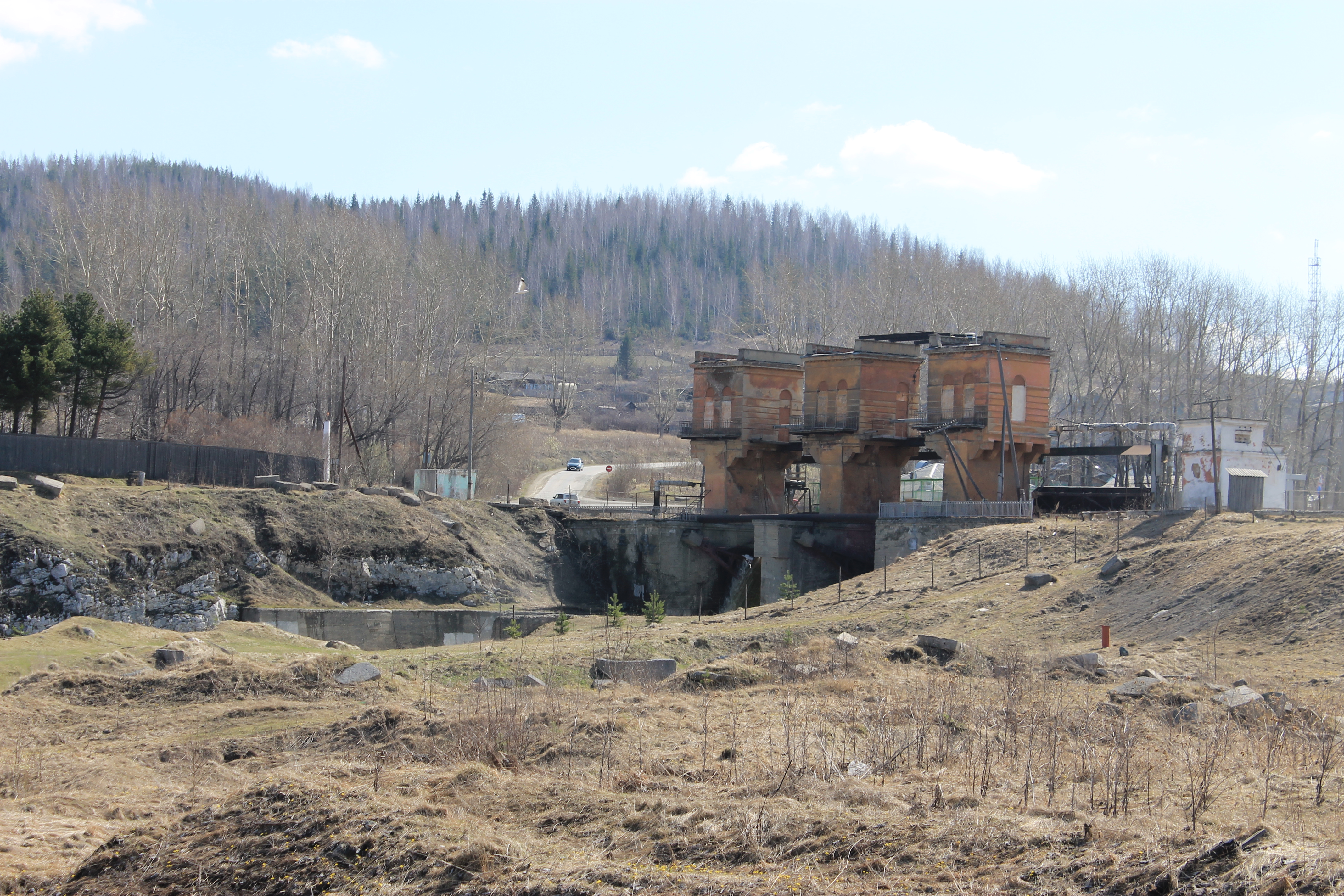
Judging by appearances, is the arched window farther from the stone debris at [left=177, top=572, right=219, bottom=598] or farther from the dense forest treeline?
the stone debris at [left=177, top=572, right=219, bottom=598]

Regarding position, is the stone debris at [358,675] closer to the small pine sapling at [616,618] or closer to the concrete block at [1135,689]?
the concrete block at [1135,689]

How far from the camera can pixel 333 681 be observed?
57.2ft

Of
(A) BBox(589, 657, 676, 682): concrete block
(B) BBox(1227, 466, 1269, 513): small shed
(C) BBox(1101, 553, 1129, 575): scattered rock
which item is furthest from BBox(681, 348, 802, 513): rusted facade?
(A) BBox(589, 657, 676, 682): concrete block

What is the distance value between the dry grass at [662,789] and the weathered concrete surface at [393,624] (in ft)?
65.0

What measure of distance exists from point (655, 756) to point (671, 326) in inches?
5521

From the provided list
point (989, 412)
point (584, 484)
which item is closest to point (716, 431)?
point (989, 412)

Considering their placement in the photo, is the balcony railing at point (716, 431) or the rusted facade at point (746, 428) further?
the rusted facade at point (746, 428)

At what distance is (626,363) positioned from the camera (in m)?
131

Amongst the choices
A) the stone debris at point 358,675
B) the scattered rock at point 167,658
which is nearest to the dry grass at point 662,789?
the stone debris at point 358,675

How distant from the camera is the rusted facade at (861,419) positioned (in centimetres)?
4903

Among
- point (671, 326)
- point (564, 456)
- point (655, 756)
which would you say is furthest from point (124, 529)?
point (671, 326)

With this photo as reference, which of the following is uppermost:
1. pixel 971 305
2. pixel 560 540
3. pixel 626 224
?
pixel 626 224

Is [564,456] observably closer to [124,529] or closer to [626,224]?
[124,529]

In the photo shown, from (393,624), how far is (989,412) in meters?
23.3
